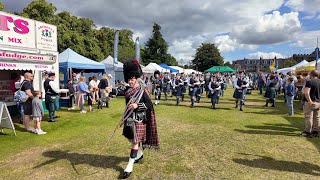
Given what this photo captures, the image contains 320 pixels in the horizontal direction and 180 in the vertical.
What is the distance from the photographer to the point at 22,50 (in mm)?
10203

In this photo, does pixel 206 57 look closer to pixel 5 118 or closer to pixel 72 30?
pixel 72 30

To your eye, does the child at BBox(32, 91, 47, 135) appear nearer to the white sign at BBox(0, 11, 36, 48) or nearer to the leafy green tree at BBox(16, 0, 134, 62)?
the white sign at BBox(0, 11, 36, 48)

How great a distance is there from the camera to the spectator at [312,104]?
6.67 m

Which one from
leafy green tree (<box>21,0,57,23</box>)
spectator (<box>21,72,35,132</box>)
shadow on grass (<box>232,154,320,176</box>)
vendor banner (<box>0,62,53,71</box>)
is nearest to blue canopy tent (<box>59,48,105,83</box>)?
vendor banner (<box>0,62,53,71</box>)

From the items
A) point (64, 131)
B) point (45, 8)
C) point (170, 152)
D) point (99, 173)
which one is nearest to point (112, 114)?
point (64, 131)

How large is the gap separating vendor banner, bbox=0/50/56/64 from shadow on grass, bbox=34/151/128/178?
4612 mm

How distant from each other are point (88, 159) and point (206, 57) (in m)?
63.9

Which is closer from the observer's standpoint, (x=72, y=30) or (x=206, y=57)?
(x=72, y=30)

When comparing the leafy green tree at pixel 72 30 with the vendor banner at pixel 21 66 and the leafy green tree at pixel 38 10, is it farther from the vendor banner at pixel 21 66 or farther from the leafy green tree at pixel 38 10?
the vendor banner at pixel 21 66

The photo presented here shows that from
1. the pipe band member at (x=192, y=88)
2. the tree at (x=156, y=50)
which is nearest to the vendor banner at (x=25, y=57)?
the pipe band member at (x=192, y=88)

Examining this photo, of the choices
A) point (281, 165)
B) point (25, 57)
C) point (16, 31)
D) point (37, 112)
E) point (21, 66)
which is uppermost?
point (16, 31)

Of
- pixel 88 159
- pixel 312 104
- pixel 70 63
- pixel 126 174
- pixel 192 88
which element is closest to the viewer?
pixel 126 174

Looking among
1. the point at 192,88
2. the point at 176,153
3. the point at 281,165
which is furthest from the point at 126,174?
the point at 192,88

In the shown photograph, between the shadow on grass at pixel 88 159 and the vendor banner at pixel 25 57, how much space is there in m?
4.61
